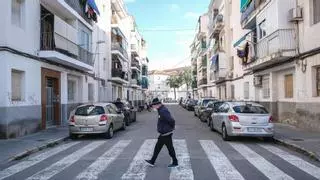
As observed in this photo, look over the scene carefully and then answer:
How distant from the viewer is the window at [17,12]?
59.4 ft

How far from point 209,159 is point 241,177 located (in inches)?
96.8

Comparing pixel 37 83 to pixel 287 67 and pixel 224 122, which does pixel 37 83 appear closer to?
pixel 224 122

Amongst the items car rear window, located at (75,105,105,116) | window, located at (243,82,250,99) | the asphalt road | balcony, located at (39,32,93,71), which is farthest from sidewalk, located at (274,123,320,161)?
window, located at (243,82,250,99)

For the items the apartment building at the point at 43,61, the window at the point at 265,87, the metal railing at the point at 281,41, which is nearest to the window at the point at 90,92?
the apartment building at the point at 43,61

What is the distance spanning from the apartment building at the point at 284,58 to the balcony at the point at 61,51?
34.7 feet

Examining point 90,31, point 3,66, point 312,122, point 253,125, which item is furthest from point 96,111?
point 90,31

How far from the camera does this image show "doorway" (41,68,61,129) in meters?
21.4

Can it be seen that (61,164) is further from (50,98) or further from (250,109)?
(50,98)

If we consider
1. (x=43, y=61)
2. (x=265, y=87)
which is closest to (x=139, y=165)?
(x=43, y=61)

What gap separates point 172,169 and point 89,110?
8538mm

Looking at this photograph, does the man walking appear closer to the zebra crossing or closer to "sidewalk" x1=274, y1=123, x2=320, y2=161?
the zebra crossing

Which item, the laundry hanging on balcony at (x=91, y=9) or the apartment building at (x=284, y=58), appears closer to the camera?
the apartment building at (x=284, y=58)

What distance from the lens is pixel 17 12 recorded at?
730 inches

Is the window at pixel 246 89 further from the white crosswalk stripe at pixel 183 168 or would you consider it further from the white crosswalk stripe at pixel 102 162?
the white crosswalk stripe at pixel 183 168
